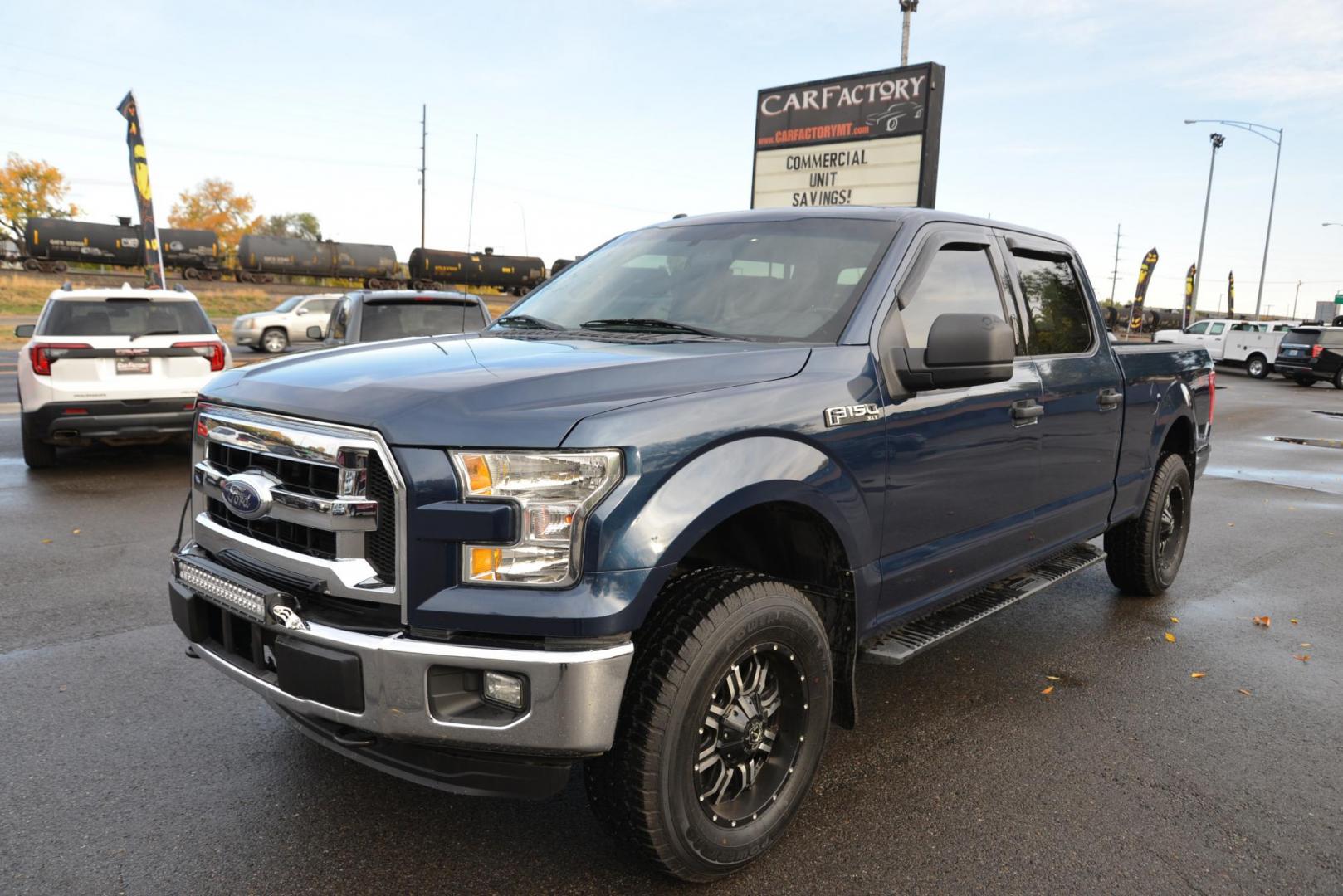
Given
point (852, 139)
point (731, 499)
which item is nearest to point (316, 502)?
point (731, 499)

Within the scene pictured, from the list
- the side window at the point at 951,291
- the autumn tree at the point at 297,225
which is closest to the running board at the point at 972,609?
the side window at the point at 951,291

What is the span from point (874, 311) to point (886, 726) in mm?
1656

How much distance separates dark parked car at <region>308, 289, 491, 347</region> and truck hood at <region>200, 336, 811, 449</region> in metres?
6.39

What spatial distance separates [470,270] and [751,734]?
160ft

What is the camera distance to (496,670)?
226 cm

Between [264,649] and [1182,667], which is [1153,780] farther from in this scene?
[264,649]

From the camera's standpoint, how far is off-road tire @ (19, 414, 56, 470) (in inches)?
343

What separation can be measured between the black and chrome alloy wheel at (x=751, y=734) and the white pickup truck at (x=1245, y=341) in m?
33.3

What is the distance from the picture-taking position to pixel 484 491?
7.50 ft

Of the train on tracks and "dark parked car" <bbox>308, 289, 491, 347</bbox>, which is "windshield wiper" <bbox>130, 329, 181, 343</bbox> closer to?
"dark parked car" <bbox>308, 289, 491, 347</bbox>

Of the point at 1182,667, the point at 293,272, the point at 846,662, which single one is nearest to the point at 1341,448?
the point at 1182,667

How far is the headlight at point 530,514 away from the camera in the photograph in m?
2.28

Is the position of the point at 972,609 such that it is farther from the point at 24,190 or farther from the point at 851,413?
the point at 24,190

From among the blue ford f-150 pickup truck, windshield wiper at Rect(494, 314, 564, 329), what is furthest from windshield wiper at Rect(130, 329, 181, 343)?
the blue ford f-150 pickup truck
